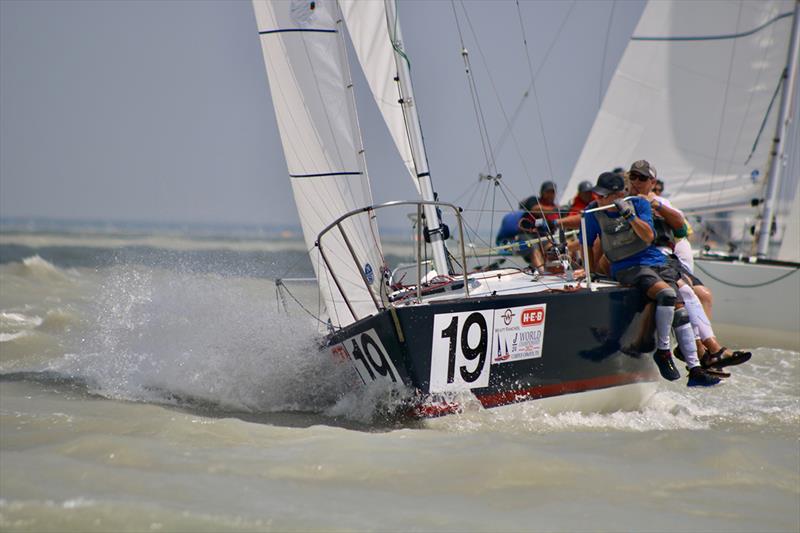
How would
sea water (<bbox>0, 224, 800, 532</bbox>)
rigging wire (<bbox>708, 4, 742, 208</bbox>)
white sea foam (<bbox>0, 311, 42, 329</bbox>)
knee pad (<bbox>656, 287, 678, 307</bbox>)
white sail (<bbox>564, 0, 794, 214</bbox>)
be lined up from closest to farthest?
sea water (<bbox>0, 224, 800, 532</bbox>) < knee pad (<bbox>656, 287, 678, 307</bbox>) < white sea foam (<bbox>0, 311, 42, 329</bbox>) < white sail (<bbox>564, 0, 794, 214</bbox>) < rigging wire (<bbox>708, 4, 742, 208</bbox>)

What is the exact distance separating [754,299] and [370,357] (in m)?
8.80

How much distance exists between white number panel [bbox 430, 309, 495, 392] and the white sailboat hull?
7.45 metres

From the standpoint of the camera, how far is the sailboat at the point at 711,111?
1544 cm

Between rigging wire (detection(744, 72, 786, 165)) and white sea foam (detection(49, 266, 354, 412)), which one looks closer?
white sea foam (detection(49, 266, 354, 412))

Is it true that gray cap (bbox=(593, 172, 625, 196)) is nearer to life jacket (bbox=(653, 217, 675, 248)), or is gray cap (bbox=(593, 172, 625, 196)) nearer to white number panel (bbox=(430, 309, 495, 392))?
life jacket (bbox=(653, 217, 675, 248))

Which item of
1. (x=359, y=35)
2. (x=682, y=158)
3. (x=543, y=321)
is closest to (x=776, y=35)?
(x=682, y=158)

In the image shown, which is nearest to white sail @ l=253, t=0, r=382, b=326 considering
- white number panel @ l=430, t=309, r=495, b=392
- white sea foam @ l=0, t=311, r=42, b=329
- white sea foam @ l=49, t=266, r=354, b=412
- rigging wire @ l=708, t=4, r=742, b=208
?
white sea foam @ l=49, t=266, r=354, b=412

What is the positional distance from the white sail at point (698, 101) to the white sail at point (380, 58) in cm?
863

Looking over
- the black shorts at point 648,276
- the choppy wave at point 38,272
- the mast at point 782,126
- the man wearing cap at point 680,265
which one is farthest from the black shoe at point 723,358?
the choppy wave at point 38,272

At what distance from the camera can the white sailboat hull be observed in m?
13.1

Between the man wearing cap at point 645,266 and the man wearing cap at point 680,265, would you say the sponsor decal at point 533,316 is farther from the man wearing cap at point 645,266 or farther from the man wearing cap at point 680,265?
the man wearing cap at point 680,265

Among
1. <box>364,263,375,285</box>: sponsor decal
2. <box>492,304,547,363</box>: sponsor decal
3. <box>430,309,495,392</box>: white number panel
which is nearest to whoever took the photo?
<box>430,309,495,392</box>: white number panel

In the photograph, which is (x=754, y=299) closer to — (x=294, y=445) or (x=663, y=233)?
(x=663, y=233)

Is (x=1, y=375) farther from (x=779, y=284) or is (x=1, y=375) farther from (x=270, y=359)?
(x=779, y=284)
